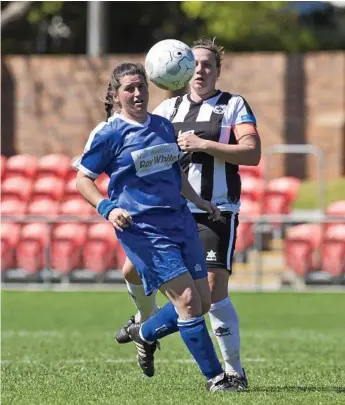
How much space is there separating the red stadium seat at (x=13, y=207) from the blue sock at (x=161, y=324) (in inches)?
443

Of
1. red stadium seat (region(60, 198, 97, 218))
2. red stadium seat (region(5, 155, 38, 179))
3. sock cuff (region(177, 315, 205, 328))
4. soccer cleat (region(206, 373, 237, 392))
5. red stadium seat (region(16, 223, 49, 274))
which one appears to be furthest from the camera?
red stadium seat (region(5, 155, 38, 179))

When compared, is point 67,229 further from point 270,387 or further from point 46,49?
point 46,49

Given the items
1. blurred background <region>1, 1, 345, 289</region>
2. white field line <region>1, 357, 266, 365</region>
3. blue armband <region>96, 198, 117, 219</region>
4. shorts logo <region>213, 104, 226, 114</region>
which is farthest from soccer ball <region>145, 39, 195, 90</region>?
blurred background <region>1, 1, 345, 289</region>

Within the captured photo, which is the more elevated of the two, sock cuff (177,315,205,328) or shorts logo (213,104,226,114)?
shorts logo (213,104,226,114)

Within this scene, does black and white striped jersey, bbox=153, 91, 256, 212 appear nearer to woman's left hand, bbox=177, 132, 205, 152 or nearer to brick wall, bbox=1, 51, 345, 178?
woman's left hand, bbox=177, 132, 205, 152

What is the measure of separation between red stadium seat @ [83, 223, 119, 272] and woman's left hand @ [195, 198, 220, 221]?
31.9 feet

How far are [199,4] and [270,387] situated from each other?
65.0 feet

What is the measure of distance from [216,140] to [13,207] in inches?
454

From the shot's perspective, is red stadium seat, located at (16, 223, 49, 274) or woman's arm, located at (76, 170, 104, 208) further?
red stadium seat, located at (16, 223, 49, 274)

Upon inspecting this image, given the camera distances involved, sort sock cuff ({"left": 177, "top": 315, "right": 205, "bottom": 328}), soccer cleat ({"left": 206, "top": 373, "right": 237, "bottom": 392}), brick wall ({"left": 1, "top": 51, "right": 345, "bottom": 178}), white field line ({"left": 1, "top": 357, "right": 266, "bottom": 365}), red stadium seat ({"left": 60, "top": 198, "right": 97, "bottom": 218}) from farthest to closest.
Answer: brick wall ({"left": 1, "top": 51, "right": 345, "bottom": 178})
red stadium seat ({"left": 60, "top": 198, "right": 97, "bottom": 218})
white field line ({"left": 1, "top": 357, "right": 266, "bottom": 365})
soccer cleat ({"left": 206, "top": 373, "right": 237, "bottom": 392})
sock cuff ({"left": 177, "top": 315, "right": 205, "bottom": 328})

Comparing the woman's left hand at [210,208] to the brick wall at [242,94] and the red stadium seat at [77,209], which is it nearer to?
the red stadium seat at [77,209]

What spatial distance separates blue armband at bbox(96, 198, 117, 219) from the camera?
22.1 ft

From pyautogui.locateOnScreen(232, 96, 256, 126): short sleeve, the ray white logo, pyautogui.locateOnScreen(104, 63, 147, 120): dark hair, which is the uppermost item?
pyautogui.locateOnScreen(104, 63, 147, 120): dark hair

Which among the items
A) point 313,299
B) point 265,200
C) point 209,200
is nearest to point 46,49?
point 265,200
